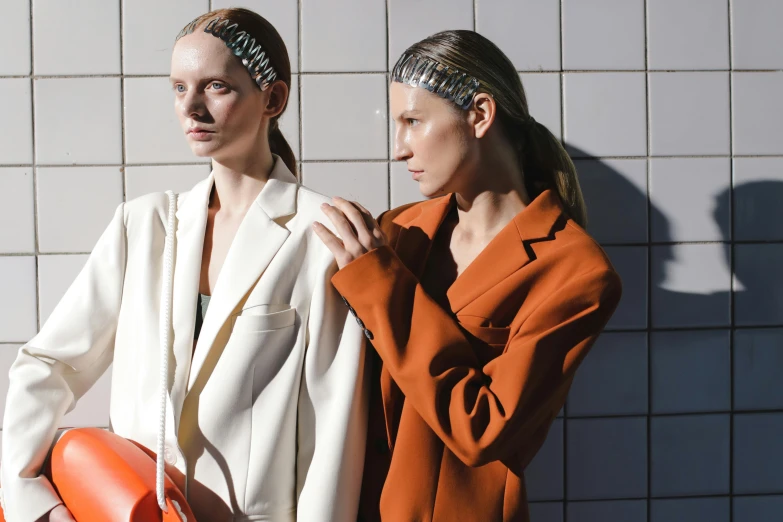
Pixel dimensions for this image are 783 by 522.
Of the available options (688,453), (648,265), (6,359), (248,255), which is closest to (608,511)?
(688,453)

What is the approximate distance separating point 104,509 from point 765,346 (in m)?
1.51

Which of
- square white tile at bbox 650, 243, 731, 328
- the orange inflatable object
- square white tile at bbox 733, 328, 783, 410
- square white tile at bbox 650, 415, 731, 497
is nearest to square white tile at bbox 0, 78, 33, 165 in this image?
the orange inflatable object

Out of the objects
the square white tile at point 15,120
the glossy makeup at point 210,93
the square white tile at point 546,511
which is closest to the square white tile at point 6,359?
the square white tile at point 15,120

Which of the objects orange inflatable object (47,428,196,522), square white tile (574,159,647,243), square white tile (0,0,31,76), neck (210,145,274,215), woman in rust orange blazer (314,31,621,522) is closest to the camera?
orange inflatable object (47,428,196,522)

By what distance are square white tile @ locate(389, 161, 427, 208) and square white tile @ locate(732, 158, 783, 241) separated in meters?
0.78

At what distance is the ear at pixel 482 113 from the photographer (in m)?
1.19

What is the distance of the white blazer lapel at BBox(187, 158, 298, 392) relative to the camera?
3.75 feet

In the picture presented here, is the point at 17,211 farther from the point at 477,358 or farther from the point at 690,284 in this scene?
the point at 690,284

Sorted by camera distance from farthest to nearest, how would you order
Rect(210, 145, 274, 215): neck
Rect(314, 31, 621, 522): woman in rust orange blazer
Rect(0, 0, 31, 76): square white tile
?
Rect(0, 0, 31, 76): square white tile → Rect(210, 145, 274, 215): neck → Rect(314, 31, 621, 522): woman in rust orange blazer

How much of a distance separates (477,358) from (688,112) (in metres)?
0.90

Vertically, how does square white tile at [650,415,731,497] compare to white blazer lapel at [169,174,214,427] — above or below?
below

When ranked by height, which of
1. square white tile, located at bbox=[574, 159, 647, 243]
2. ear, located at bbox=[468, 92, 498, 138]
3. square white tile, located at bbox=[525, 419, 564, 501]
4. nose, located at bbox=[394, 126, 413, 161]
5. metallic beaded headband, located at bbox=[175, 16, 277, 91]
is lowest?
square white tile, located at bbox=[525, 419, 564, 501]

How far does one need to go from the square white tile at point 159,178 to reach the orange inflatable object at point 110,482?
2.09ft

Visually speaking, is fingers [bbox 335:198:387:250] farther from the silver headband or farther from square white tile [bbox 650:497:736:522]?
square white tile [bbox 650:497:736:522]
